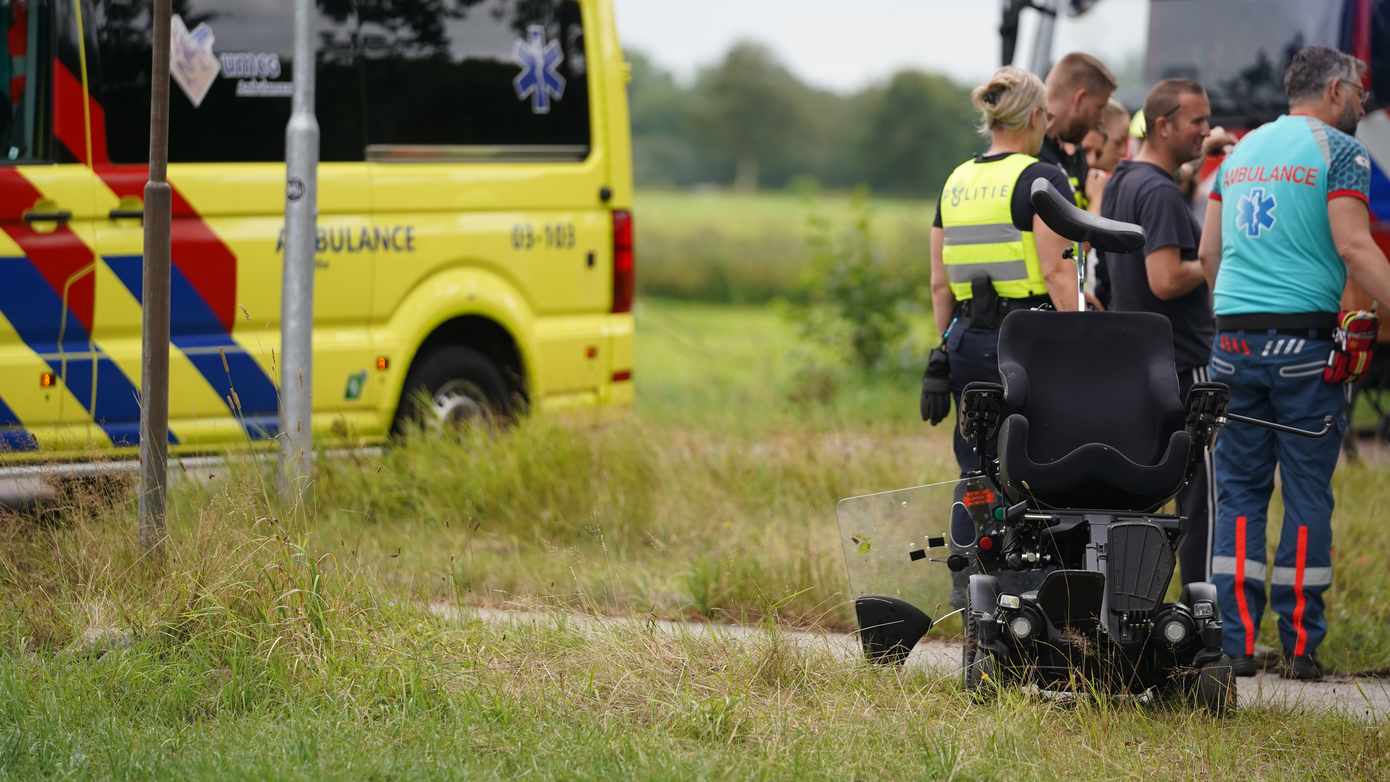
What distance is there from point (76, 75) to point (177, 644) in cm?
297

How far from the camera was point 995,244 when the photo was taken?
532 cm

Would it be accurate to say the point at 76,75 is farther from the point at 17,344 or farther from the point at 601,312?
the point at 601,312

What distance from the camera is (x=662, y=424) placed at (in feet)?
32.7

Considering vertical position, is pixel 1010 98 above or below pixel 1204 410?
above

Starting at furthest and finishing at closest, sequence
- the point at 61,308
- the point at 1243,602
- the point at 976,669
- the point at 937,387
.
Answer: the point at 61,308
the point at 1243,602
the point at 937,387
the point at 976,669

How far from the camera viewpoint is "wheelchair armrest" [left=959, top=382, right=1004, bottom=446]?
4637mm

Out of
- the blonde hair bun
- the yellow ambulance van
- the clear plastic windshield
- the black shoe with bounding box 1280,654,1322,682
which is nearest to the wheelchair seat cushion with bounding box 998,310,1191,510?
the clear plastic windshield

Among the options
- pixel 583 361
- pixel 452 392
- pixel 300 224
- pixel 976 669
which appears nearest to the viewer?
pixel 976 669

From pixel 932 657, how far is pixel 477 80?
4.21 metres

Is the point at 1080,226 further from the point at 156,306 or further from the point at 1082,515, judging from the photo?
the point at 156,306

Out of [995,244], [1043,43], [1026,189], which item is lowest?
[995,244]

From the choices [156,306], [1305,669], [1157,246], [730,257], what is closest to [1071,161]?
[1157,246]

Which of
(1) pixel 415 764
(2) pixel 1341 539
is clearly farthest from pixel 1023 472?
(2) pixel 1341 539

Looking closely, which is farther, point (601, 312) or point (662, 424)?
point (662, 424)
